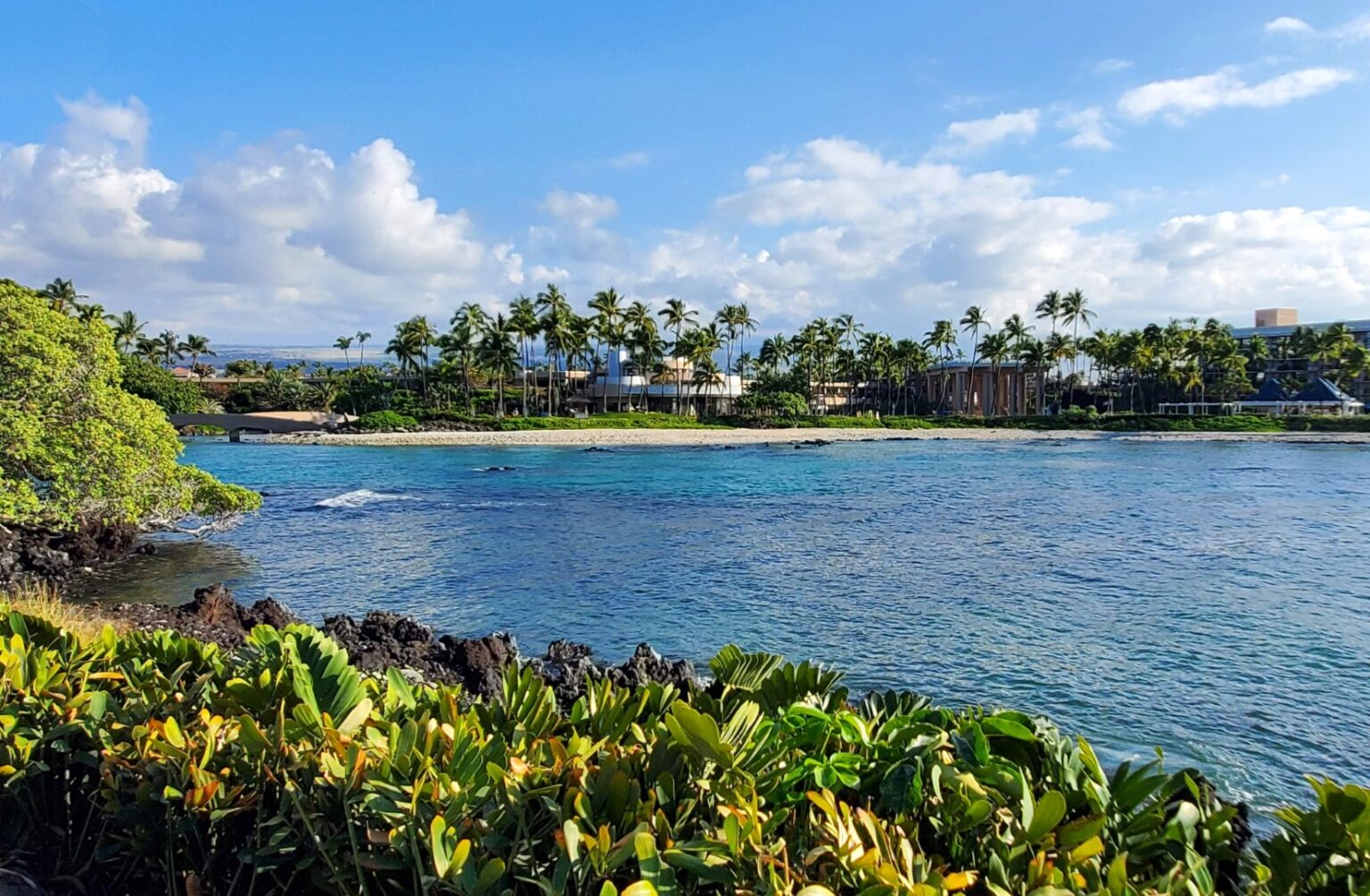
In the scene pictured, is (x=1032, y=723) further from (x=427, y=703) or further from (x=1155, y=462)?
(x=1155, y=462)

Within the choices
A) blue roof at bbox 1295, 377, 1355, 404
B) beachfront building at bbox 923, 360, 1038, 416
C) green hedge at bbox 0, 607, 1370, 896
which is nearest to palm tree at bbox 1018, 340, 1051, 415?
beachfront building at bbox 923, 360, 1038, 416

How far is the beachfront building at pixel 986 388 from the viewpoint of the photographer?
372 feet

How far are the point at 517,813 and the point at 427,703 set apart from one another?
1.29m

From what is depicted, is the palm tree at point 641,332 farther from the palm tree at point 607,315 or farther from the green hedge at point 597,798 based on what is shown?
the green hedge at point 597,798

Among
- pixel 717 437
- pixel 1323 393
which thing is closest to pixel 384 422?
pixel 717 437

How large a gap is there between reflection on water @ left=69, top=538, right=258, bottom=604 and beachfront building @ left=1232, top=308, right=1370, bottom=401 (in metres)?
116

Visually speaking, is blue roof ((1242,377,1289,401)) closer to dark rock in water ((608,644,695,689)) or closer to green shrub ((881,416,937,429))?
green shrub ((881,416,937,429))

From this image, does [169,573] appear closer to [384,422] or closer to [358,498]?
[358,498]

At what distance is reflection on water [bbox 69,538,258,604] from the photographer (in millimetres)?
16531

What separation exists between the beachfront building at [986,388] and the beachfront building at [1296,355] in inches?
1127

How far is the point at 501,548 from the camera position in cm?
2300

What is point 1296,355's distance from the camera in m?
109

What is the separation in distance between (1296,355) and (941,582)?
389 ft

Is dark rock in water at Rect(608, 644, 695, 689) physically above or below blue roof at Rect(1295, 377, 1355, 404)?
below
